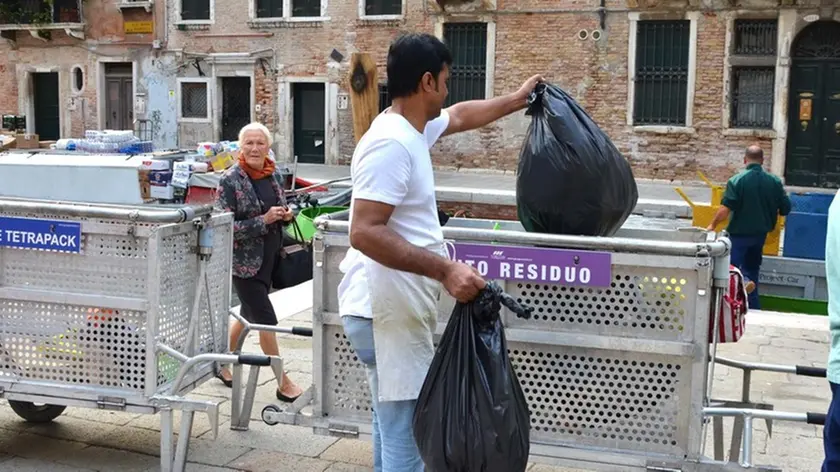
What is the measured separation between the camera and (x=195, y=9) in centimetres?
2700

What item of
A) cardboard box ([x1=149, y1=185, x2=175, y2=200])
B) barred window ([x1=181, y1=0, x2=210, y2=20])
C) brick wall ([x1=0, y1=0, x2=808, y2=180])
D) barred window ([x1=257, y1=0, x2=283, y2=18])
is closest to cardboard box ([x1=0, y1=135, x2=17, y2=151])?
cardboard box ([x1=149, y1=185, x2=175, y2=200])

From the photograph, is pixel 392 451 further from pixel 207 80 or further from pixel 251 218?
pixel 207 80

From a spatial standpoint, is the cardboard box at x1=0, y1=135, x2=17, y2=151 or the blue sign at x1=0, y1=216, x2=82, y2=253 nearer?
the blue sign at x1=0, y1=216, x2=82, y2=253

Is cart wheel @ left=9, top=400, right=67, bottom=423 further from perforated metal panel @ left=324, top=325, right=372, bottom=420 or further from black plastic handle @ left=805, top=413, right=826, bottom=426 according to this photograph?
black plastic handle @ left=805, top=413, right=826, bottom=426

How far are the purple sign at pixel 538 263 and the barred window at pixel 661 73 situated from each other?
18640mm

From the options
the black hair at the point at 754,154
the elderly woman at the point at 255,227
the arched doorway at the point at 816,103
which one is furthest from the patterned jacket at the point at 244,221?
the arched doorway at the point at 816,103

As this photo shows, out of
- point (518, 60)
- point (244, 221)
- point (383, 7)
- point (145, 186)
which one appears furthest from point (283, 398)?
point (383, 7)

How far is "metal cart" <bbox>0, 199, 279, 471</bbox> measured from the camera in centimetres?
417

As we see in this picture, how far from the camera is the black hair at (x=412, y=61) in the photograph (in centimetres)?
298

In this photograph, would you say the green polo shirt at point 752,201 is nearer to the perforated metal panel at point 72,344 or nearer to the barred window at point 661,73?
the perforated metal panel at point 72,344

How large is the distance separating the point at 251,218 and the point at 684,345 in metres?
2.75

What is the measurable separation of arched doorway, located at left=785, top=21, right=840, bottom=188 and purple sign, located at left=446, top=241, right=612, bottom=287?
60.0 ft

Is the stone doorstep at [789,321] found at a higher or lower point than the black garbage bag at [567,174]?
lower

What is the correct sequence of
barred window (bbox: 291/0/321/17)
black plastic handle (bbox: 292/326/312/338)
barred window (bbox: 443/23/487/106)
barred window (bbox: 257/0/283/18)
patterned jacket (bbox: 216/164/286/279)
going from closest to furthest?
black plastic handle (bbox: 292/326/312/338) < patterned jacket (bbox: 216/164/286/279) < barred window (bbox: 443/23/487/106) < barred window (bbox: 291/0/321/17) < barred window (bbox: 257/0/283/18)
